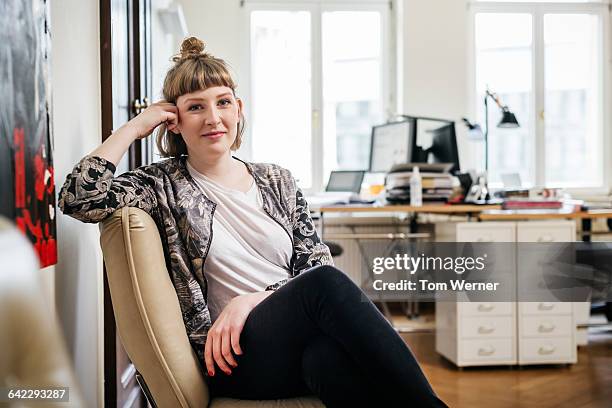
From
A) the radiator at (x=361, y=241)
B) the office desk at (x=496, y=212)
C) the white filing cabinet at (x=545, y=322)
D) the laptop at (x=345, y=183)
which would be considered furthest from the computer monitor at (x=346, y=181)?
the white filing cabinet at (x=545, y=322)

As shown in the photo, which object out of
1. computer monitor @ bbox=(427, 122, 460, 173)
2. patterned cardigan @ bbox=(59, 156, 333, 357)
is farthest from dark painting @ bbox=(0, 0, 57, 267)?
computer monitor @ bbox=(427, 122, 460, 173)

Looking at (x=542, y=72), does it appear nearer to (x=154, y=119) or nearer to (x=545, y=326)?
(x=545, y=326)

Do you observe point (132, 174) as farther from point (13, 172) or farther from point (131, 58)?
point (131, 58)

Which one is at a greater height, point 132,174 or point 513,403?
point 132,174

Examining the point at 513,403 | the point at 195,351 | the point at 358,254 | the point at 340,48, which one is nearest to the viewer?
the point at 195,351

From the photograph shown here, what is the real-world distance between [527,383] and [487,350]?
10.1 inches

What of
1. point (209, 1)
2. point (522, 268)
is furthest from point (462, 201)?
point (209, 1)

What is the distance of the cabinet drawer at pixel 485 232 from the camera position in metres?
3.11

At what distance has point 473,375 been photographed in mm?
3057

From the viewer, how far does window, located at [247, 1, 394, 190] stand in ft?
16.6

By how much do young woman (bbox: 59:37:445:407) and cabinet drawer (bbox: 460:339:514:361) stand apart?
1727mm

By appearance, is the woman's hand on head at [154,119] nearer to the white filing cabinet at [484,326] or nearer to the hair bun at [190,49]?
the hair bun at [190,49]

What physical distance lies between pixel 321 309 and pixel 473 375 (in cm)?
203

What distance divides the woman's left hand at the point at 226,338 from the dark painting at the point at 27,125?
351 mm
